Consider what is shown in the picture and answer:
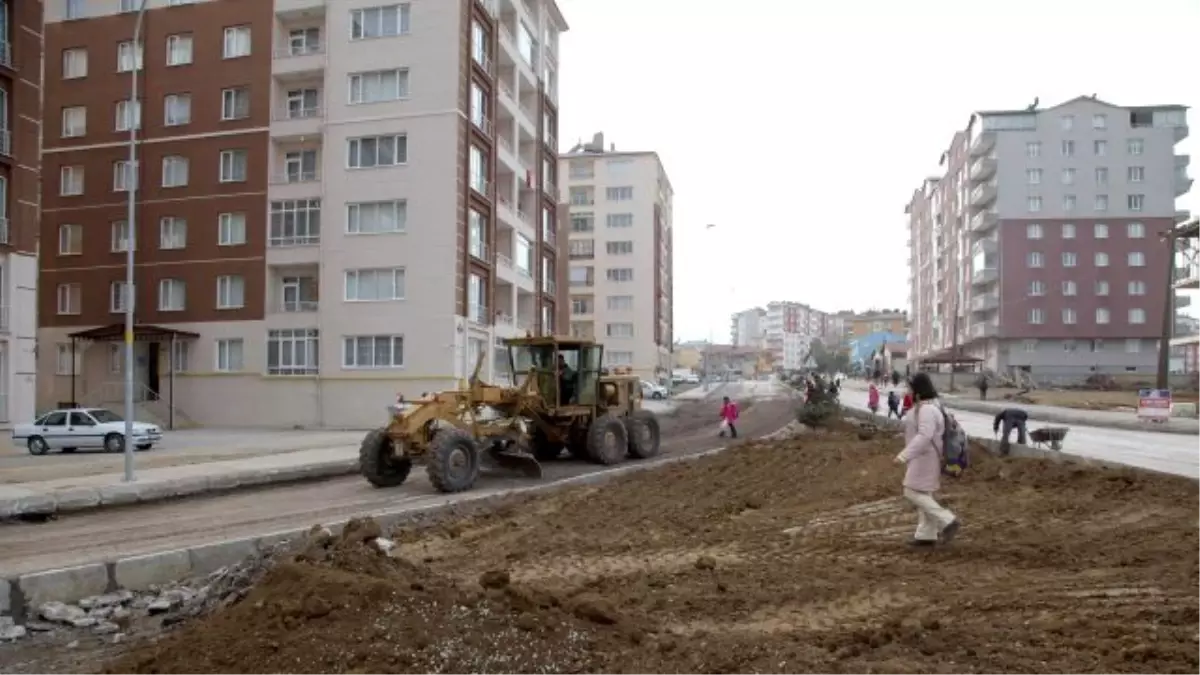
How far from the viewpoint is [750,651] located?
5.41m

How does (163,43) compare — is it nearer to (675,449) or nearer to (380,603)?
(675,449)

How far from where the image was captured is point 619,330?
289ft

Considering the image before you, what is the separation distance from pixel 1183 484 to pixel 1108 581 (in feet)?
23.3

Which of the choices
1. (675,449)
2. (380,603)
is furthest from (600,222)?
(380,603)

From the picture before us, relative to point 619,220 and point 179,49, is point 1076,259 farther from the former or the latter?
point 179,49

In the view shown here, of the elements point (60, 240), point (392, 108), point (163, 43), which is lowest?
point (60, 240)

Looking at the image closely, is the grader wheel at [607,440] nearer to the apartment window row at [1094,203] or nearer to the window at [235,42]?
the window at [235,42]

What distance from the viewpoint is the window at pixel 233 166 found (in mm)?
39094

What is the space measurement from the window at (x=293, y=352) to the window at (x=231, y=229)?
4289 millimetres

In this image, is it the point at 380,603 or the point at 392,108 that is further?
the point at 392,108

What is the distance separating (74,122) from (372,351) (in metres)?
18.0

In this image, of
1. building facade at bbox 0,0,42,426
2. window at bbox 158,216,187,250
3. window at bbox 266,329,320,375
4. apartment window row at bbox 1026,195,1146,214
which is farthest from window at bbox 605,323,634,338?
building facade at bbox 0,0,42,426

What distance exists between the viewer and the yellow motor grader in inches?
593

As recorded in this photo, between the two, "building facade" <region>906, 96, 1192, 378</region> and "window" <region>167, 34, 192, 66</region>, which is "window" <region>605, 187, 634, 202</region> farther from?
"window" <region>167, 34, 192, 66</region>
